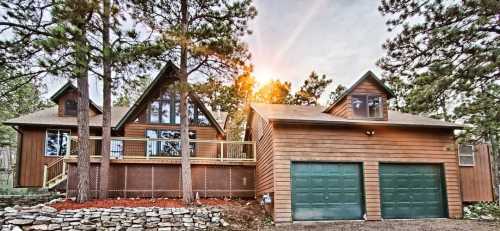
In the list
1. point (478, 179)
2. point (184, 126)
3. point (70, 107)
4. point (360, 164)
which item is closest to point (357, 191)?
point (360, 164)

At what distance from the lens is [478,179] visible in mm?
15070

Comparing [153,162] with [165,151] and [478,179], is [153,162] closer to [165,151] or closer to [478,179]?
[165,151]

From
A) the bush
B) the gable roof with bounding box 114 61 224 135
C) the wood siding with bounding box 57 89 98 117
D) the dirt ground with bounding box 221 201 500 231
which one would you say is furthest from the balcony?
the bush

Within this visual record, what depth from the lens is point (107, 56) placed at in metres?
11.1

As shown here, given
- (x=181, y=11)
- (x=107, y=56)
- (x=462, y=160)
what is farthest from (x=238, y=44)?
(x=462, y=160)

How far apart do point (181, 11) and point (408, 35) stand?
7455 millimetres

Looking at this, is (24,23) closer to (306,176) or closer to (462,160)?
(306,176)

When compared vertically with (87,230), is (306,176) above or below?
above

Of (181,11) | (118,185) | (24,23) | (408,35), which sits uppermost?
(181,11)

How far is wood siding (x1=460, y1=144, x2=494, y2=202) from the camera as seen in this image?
48.9 feet

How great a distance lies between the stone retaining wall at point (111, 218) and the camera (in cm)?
1014

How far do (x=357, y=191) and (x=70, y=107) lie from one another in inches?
540

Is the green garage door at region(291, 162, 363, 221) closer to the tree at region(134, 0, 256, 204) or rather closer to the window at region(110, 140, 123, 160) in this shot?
the tree at region(134, 0, 256, 204)

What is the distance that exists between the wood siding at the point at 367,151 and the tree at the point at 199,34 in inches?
125
